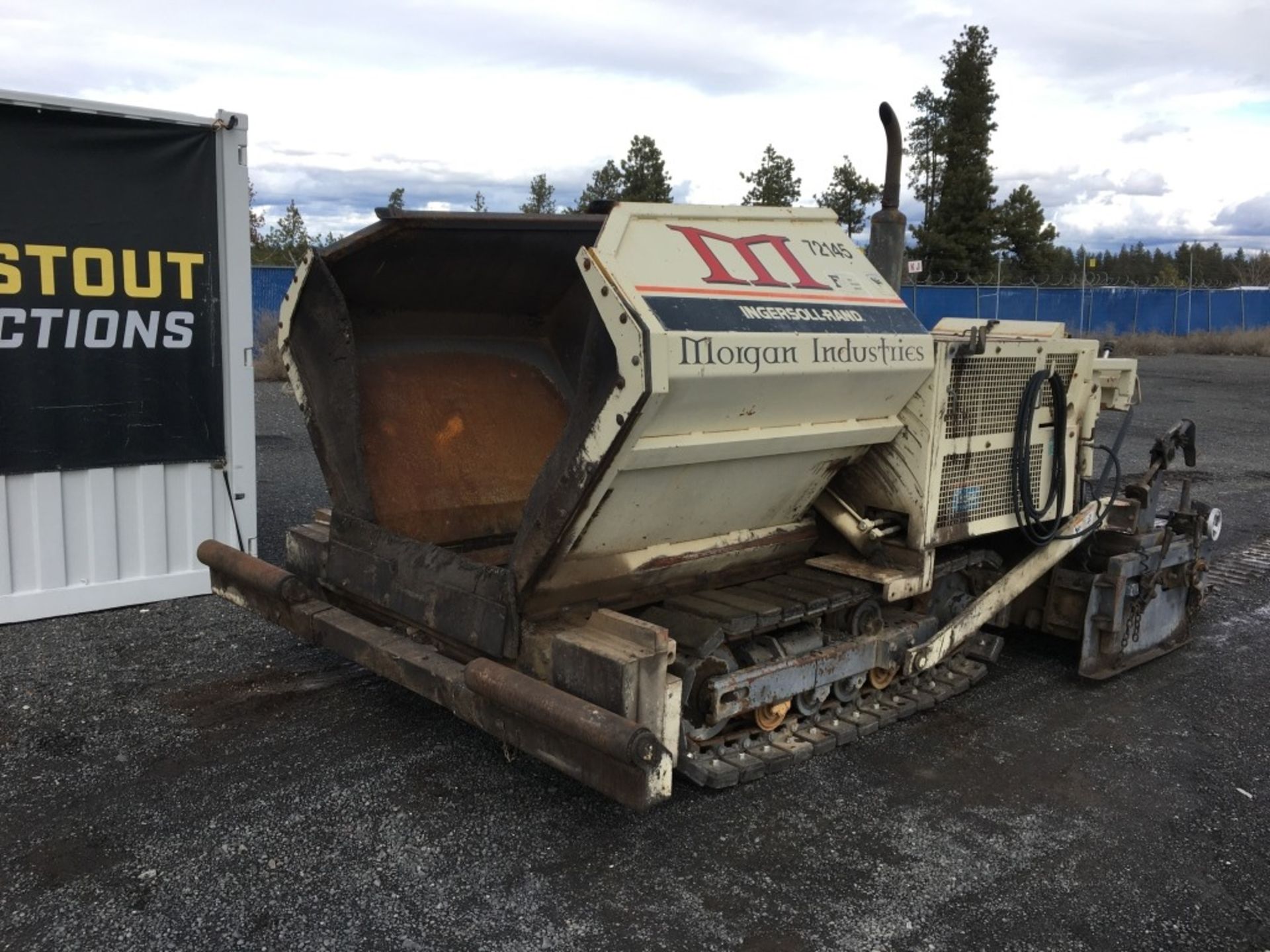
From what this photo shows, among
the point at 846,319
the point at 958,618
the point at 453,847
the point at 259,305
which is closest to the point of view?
the point at 453,847

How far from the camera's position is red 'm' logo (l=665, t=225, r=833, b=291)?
12.0 feet

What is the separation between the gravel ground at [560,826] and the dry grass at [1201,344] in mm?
25933

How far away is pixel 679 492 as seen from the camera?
3.77 m

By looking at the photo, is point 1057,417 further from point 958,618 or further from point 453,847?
point 453,847

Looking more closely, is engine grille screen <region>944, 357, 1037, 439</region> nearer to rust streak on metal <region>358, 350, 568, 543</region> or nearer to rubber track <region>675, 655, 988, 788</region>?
rubber track <region>675, 655, 988, 788</region>

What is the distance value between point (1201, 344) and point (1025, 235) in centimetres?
786

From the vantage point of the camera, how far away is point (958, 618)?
4.80m

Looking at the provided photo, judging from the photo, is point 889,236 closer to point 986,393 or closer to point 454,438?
point 986,393

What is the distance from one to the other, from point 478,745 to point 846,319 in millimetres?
2165

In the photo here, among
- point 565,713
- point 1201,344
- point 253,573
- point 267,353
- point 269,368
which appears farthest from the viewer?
point 1201,344


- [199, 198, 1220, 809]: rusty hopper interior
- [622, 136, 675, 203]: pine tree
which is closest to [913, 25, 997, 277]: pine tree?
[622, 136, 675, 203]: pine tree

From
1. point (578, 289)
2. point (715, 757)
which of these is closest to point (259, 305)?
point (578, 289)

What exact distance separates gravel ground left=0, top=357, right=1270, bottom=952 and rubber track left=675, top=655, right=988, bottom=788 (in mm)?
95

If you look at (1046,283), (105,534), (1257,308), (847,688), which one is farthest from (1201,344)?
(105,534)
